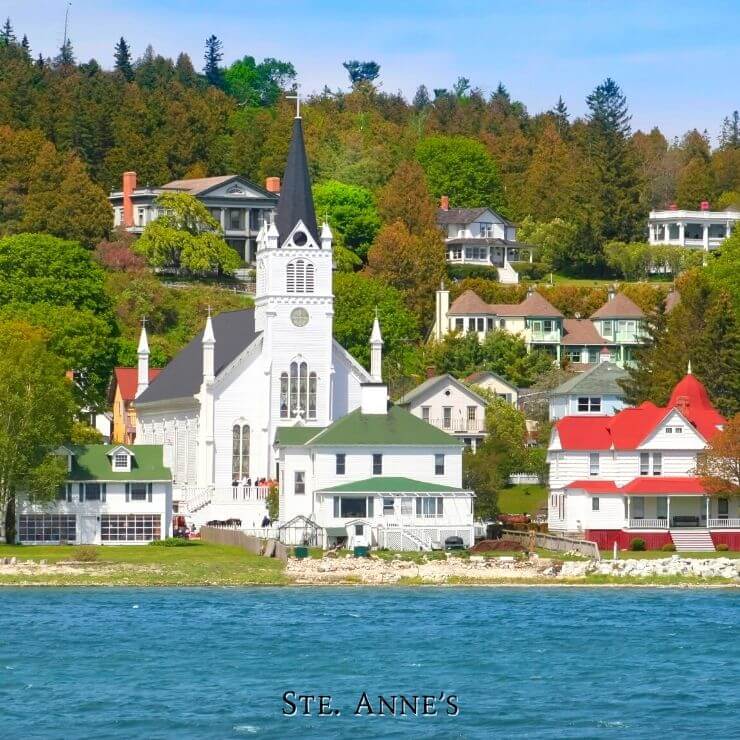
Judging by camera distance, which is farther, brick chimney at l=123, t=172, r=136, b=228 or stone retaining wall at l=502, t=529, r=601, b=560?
brick chimney at l=123, t=172, r=136, b=228

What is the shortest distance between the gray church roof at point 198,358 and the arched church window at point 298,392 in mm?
2448

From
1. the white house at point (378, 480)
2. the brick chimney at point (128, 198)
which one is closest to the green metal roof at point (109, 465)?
the white house at point (378, 480)

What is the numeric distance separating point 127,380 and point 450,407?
55.8 ft

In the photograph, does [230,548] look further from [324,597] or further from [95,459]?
[324,597]

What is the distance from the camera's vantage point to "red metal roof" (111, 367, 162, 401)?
11900cm

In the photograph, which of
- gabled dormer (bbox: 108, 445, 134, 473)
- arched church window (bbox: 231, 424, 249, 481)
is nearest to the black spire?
arched church window (bbox: 231, 424, 249, 481)

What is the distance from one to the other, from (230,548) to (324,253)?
1813cm

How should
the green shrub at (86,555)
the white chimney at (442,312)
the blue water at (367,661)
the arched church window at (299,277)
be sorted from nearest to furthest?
the blue water at (367,661), the green shrub at (86,555), the arched church window at (299,277), the white chimney at (442,312)

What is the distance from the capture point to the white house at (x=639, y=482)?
8944 centimetres

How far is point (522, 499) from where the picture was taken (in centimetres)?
10231

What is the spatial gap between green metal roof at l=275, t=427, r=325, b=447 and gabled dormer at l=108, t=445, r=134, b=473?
6729 mm

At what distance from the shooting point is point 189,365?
356ft

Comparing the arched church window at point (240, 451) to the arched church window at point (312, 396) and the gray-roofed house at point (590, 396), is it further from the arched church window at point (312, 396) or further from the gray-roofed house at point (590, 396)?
the gray-roofed house at point (590, 396)

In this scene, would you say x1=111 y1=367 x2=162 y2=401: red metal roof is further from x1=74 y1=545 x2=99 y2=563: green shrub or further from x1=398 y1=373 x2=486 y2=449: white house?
x1=74 y1=545 x2=99 y2=563: green shrub
